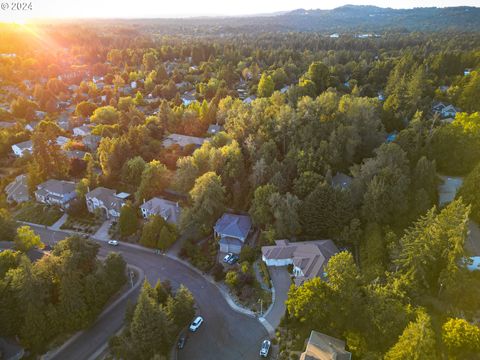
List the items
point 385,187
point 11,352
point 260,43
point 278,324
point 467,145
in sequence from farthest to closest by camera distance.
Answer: point 260,43, point 467,145, point 385,187, point 278,324, point 11,352

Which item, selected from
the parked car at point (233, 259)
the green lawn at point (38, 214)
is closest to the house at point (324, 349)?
the parked car at point (233, 259)

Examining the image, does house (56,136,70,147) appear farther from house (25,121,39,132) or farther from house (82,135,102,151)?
house (25,121,39,132)

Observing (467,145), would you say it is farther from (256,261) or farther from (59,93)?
(59,93)

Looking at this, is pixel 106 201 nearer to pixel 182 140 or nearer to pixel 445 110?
pixel 182 140

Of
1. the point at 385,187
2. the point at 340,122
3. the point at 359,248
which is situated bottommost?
the point at 359,248

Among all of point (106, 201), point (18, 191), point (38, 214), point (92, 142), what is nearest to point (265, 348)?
point (106, 201)

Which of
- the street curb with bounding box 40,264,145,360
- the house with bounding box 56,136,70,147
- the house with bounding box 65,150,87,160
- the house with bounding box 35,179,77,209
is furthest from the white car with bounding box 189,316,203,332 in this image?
the house with bounding box 56,136,70,147

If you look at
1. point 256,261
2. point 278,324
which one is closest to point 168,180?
point 256,261
